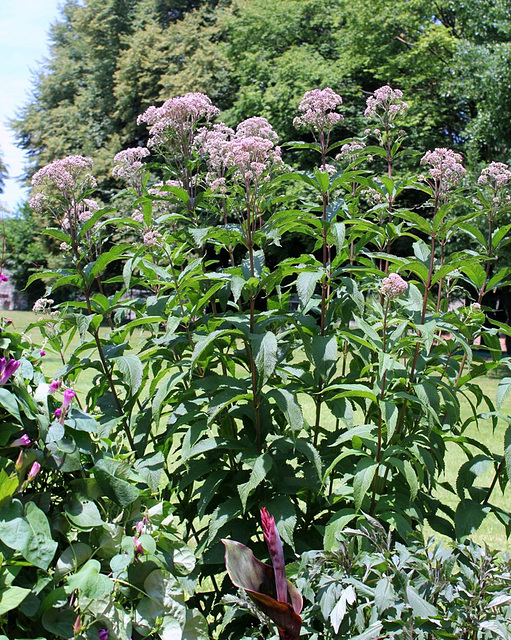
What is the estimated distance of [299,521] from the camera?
2.30 m

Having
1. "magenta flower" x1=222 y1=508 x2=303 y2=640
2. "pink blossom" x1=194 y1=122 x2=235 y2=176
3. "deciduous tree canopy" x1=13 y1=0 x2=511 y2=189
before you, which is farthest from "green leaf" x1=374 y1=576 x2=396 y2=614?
"deciduous tree canopy" x1=13 y1=0 x2=511 y2=189

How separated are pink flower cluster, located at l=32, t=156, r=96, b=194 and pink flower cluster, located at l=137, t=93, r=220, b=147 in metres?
0.40

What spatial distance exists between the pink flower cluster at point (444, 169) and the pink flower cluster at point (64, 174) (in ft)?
4.17

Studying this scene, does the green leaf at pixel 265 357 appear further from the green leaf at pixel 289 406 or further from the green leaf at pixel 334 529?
the green leaf at pixel 334 529

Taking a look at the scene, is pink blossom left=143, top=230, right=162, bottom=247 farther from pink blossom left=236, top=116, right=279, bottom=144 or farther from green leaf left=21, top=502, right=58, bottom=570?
green leaf left=21, top=502, right=58, bottom=570

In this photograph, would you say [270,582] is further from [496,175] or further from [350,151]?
[350,151]

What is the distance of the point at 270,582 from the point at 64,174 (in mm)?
1577

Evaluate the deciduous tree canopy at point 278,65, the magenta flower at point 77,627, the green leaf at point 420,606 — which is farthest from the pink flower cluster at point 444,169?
the deciduous tree canopy at point 278,65

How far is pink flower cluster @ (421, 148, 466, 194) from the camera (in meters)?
2.10

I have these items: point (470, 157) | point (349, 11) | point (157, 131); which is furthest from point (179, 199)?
point (349, 11)

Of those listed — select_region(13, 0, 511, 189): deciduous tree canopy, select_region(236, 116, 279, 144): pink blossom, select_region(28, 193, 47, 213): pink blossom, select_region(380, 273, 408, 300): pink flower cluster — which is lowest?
select_region(380, 273, 408, 300): pink flower cluster

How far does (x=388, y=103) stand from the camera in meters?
2.78

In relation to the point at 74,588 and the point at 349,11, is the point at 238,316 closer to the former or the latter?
the point at 74,588

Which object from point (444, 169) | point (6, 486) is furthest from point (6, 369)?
point (444, 169)
